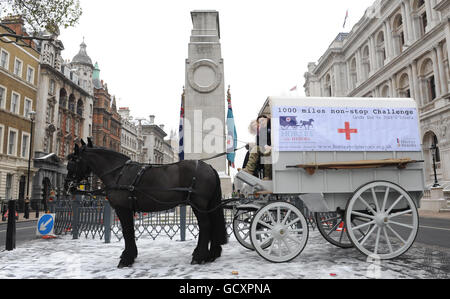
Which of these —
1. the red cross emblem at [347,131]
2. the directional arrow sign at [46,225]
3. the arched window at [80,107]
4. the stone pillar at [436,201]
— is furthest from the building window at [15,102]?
the stone pillar at [436,201]

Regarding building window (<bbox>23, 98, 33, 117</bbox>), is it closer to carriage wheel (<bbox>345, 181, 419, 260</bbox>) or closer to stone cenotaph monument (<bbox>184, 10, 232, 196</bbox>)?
stone cenotaph monument (<bbox>184, 10, 232, 196</bbox>)

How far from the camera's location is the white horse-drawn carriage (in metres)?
5.47

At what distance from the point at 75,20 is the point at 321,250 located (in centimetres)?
1541

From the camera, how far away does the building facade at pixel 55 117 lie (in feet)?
120

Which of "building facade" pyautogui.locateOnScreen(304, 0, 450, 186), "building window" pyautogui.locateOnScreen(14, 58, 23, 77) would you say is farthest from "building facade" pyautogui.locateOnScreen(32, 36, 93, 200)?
"building facade" pyautogui.locateOnScreen(304, 0, 450, 186)

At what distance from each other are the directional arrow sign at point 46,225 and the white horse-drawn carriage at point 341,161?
24.0ft

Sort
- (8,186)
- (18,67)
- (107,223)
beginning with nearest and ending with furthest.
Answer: (107,223), (8,186), (18,67)

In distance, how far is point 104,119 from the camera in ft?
180

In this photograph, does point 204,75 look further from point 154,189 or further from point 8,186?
point 8,186

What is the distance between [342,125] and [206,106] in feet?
31.9

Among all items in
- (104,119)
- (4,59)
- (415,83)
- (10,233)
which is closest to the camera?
(10,233)

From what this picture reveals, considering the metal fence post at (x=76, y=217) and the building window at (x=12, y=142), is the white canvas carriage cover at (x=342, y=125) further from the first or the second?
the building window at (x=12, y=142)

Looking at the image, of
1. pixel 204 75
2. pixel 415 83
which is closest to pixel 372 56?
pixel 415 83

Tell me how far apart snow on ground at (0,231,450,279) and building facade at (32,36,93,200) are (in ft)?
111
